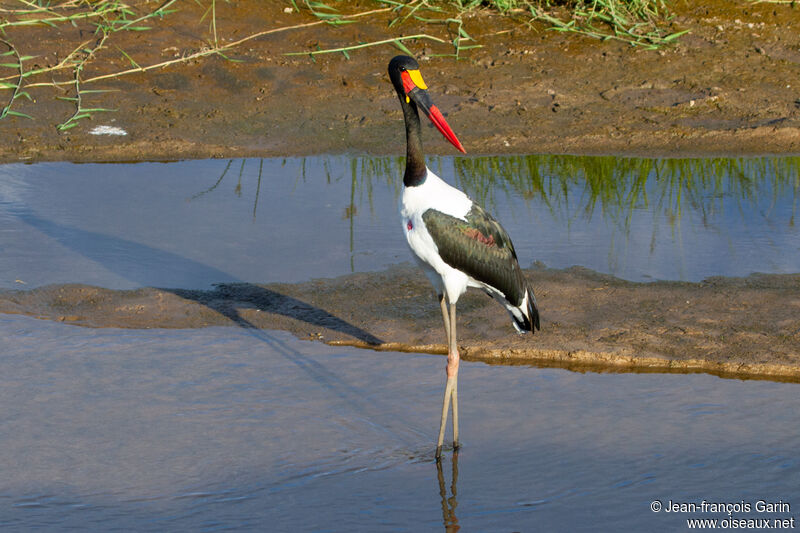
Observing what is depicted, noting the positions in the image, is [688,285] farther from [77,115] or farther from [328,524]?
[77,115]

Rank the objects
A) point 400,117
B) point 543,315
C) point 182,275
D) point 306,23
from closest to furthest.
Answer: point 543,315, point 182,275, point 400,117, point 306,23

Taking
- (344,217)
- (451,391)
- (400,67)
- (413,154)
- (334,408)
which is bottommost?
(334,408)

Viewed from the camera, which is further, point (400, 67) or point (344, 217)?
point (344, 217)

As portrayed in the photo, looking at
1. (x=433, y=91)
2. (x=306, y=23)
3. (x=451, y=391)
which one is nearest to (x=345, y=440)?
(x=451, y=391)

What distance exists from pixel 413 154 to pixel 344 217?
2381mm

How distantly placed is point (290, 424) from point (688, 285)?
2423 millimetres

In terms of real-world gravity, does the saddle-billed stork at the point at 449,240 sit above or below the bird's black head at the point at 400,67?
below

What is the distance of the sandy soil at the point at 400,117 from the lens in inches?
199

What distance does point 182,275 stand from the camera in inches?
218

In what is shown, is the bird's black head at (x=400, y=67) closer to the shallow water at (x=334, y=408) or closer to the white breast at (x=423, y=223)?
the white breast at (x=423, y=223)

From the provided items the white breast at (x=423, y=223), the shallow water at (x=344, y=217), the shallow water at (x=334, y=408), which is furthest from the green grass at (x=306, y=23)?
the white breast at (x=423, y=223)

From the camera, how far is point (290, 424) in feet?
13.0

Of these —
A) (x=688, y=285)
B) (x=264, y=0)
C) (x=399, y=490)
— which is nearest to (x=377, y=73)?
(x=264, y=0)

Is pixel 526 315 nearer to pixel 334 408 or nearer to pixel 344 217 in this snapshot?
pixel 334 408
